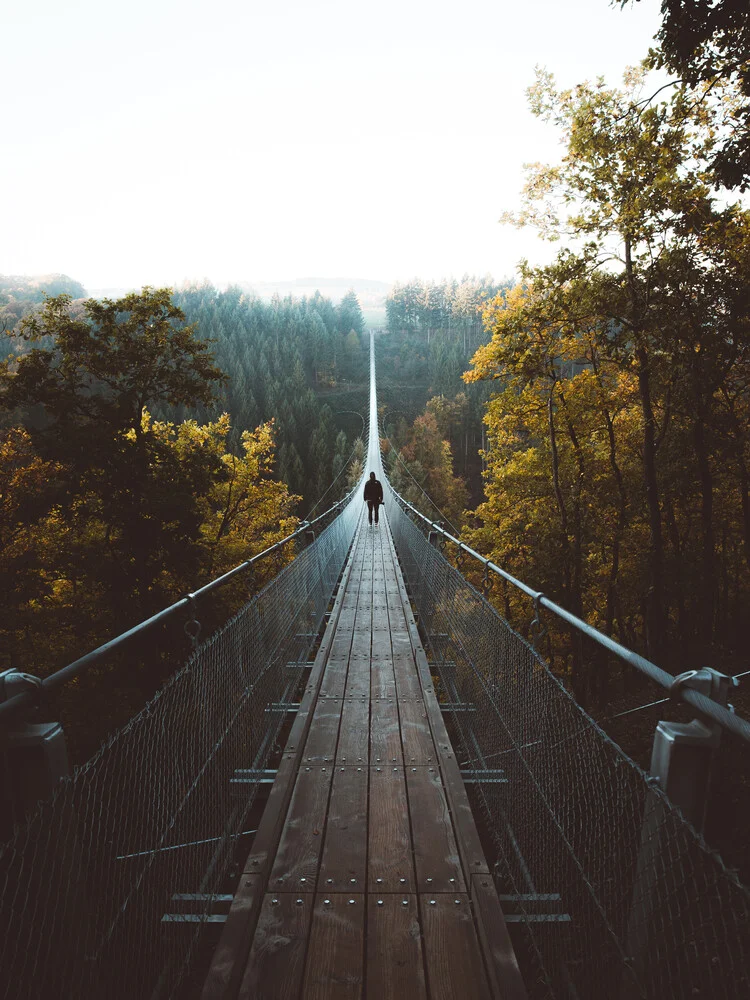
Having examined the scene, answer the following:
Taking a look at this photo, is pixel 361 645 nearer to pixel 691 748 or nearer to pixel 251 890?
pixel 251 890

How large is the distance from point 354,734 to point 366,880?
1.07m

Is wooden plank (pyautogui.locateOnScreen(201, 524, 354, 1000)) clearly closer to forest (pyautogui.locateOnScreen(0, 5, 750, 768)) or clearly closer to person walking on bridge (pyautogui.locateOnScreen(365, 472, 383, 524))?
forest (pyautogui.locateOnScreen(0, 5, 750, 768))

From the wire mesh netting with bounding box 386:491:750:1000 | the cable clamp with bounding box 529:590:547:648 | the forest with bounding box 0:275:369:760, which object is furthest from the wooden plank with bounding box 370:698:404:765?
the forest with bounding box 0:275:369:760

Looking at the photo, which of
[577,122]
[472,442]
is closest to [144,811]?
[577,122]

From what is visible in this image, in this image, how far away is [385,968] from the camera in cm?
152

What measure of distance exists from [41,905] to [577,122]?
8521 mm

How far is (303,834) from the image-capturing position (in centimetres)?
210

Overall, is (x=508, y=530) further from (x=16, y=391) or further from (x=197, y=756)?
(x=197, y=756)

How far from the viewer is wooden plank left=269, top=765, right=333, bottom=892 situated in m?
1.86

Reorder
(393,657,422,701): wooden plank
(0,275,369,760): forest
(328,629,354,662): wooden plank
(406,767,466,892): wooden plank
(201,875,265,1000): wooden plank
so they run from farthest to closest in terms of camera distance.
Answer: (0,275,369,760): forest, (328,629,354,662): wooden plank, (393,657,422,701): wooden plank, (406,767,466,892): wooden plank, (201,875,265,1000): wooden plank

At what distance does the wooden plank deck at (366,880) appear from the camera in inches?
59.0

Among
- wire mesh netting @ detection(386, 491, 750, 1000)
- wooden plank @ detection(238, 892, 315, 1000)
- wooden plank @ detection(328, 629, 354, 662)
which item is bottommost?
wooden plank @ detection(328, 629, 354, 662)

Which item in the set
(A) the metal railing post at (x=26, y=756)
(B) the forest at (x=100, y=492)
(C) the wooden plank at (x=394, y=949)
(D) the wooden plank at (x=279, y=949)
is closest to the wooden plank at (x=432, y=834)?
(C) the wooden plank at (x=394, y=949)

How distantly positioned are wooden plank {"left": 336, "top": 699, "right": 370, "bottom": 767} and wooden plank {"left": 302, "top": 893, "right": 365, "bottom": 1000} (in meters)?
0.86
